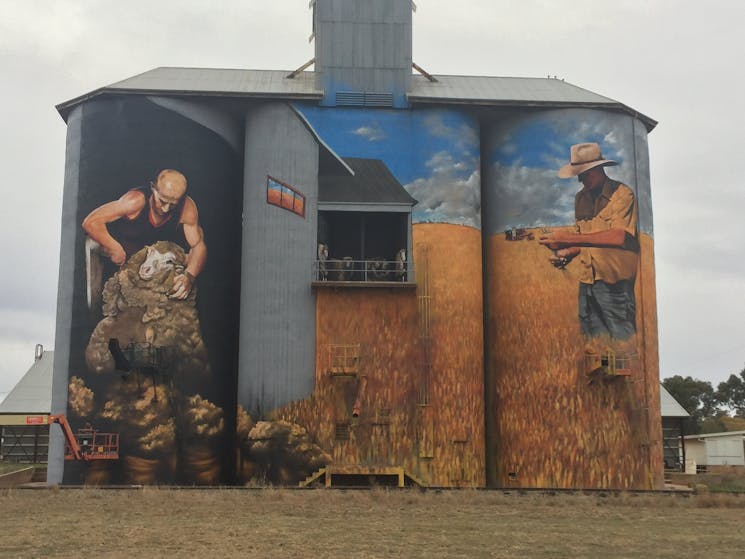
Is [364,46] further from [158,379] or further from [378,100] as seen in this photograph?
[158,379]

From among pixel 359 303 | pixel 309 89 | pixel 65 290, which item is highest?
pixel 309 89

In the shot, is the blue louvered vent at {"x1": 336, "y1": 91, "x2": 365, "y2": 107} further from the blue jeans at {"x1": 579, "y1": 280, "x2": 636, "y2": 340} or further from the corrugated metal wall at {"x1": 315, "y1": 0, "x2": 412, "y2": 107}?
the blue jeans at {"x1": 579, "y1": 280, "x2": 636, "y2": 340}

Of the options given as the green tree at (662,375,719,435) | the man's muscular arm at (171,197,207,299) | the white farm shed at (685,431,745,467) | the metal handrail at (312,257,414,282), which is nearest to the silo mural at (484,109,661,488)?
the metal handrail at (312,257,414,282)

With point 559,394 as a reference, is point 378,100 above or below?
above

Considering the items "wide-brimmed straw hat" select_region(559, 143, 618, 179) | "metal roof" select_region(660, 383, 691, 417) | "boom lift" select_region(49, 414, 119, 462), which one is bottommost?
"boom lift" select_region(49, 414, 119, 462)

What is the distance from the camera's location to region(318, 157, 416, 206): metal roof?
34.3 metres

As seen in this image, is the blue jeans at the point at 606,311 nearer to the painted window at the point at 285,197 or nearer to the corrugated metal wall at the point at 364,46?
the corrugated metal wall at the point at 364,46

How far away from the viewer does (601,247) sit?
114 ft

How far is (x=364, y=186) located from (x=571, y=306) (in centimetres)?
920

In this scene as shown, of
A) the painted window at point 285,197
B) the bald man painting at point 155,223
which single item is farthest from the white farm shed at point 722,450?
the bald man painting at point 155,223

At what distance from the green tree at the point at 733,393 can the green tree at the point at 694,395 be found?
0.84 m

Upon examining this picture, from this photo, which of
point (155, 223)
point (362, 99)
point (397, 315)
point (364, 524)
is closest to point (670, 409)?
point (397, 315)

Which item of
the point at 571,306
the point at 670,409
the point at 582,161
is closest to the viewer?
the point at 571,306

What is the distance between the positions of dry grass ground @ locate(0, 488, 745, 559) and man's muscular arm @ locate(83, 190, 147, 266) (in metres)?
10.7
